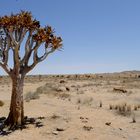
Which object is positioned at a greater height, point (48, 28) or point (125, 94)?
point (48, 28)

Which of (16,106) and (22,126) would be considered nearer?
(22,126)

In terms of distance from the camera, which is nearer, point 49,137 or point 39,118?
point 49,137

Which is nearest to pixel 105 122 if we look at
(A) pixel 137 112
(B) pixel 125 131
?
(B) pixel 125 131

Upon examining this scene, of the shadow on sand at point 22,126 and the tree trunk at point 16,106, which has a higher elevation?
the tree trunk at point 16,106

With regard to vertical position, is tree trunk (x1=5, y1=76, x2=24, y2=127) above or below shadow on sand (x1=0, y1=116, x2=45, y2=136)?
above

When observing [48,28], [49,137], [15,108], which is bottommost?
[49,137]

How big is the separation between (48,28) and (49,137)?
15.6ft

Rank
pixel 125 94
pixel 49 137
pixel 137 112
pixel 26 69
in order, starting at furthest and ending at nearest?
pixel 125 94 < pixel 137 112 < pixel 26 69 < pixel 49 137

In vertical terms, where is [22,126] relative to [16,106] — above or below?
below

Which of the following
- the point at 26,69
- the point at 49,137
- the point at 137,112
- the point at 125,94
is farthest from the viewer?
the point at 125,94

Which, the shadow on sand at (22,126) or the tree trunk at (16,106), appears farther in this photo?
the tree trunk at (16,106)

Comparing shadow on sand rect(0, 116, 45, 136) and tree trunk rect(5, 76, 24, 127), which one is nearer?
shadow on sand rect(0, 116, 45, 136)

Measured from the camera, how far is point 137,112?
19.2 meters

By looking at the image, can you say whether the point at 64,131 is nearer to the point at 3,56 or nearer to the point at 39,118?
the point at 39,118
